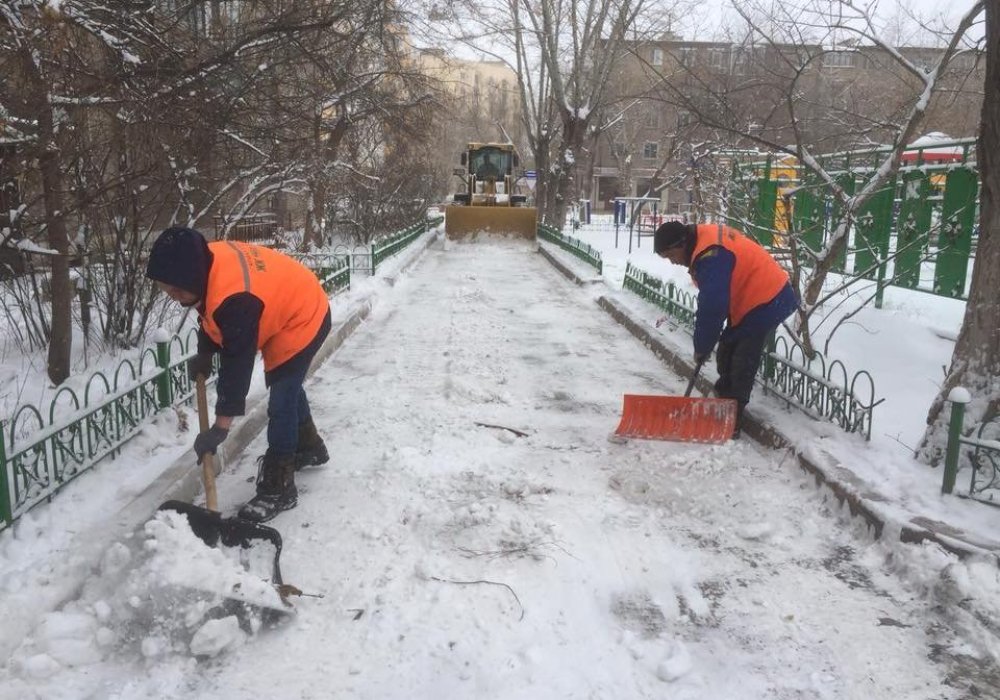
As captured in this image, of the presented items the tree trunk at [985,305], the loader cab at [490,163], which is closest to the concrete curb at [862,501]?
the tree trunk at [985,305]

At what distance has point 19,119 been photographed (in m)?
4.87

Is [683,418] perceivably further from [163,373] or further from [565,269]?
[565,269]

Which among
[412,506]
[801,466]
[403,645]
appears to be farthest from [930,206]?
[403,645]

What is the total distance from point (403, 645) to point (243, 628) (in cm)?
58

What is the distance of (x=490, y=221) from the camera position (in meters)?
20.2

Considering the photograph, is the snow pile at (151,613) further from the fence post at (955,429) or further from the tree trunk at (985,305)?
the tree trunk at (985,305)

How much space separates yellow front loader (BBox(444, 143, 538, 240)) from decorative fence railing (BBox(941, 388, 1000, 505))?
54.9ft

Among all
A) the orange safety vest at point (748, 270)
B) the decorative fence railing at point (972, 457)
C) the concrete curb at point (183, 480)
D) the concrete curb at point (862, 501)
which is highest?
the orange safety vest at point (748, 270)

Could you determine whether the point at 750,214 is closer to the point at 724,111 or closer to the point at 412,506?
the point at 724,111

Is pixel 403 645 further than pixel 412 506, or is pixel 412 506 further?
pixel 412 506

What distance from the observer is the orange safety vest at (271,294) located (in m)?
3.23

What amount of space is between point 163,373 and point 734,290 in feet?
11.7

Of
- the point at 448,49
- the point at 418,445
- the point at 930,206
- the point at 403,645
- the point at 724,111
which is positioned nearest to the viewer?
the point at 403,645

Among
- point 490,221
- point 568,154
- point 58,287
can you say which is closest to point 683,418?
point 58,287
